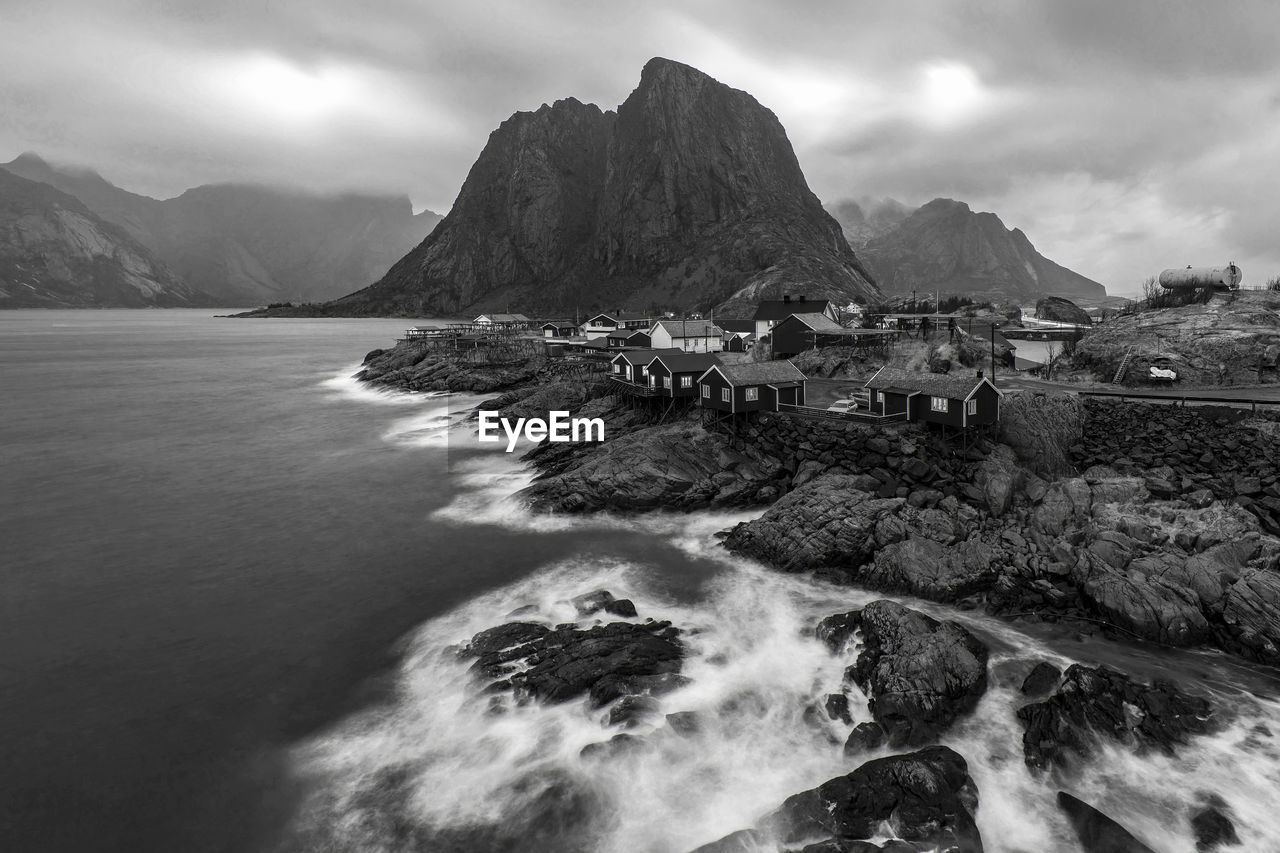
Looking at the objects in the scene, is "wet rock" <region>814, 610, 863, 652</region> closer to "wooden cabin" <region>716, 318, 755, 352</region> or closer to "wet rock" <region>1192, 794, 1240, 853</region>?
"wet rock" <region>1192, 794, 1240, 853</region>

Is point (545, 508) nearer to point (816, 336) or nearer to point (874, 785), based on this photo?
point (874, 785)

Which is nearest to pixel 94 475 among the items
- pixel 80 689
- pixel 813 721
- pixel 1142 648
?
pixel 80 689

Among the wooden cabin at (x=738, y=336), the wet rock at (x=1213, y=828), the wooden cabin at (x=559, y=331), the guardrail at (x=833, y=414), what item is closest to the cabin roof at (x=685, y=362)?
the guardrail at (x=833, y=414)

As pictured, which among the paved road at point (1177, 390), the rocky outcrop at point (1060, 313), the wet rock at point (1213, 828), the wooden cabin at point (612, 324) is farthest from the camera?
Result: the wooden cabin at point (612, 324)

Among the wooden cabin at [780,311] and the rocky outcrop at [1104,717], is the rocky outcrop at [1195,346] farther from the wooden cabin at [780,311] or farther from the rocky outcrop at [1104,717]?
the rocky outcrop at [1104,717]

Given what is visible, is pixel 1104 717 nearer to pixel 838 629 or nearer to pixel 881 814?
pixel 838 629

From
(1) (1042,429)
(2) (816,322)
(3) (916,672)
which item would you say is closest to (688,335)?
(2) (816,322)
